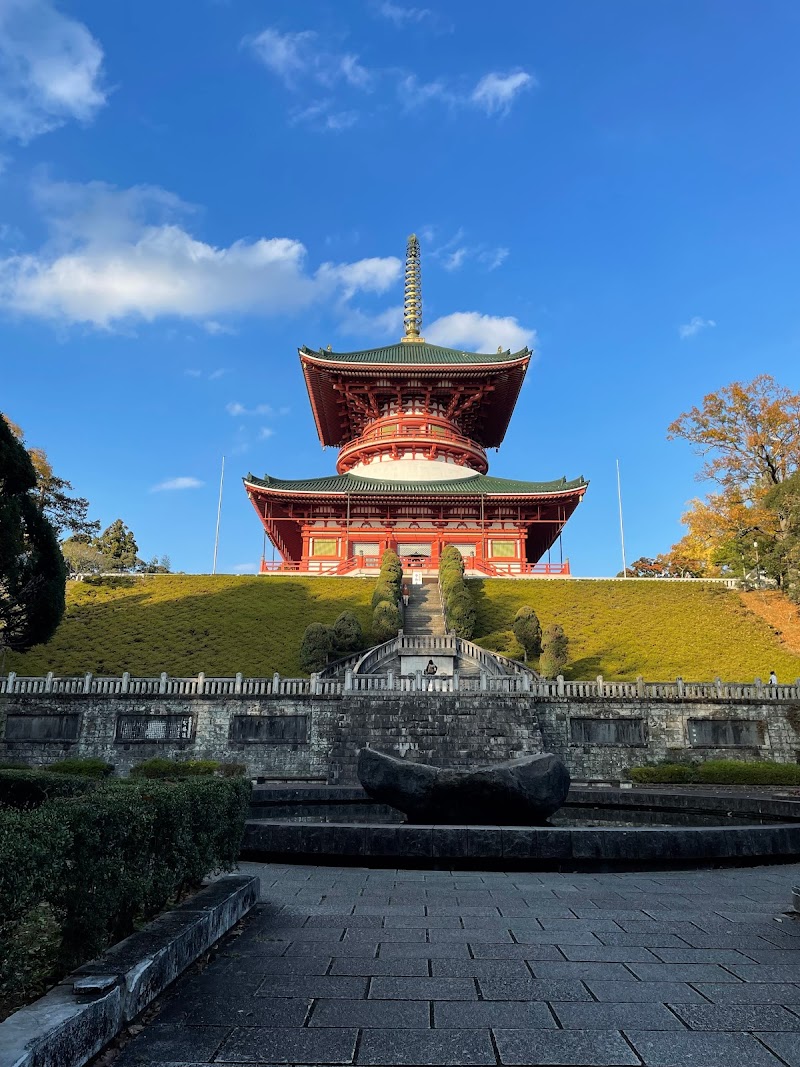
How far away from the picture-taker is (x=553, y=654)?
95.8 feet

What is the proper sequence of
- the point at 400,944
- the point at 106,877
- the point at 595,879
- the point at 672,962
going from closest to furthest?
1. the point at 106,877
2. the point at 672,962
3. the point at 400,944
4. the point at 595,879

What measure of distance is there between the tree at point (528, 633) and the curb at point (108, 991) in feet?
91.6

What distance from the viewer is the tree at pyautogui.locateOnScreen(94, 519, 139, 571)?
56750 mm

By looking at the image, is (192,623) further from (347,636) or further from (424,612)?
(424,612)

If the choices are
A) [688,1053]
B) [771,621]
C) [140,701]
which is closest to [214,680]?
[140,701]

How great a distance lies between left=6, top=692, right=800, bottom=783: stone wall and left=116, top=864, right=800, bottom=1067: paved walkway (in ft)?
56.2

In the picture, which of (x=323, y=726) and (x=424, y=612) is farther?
(x=424, y=612)

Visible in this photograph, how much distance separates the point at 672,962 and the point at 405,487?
4388cm

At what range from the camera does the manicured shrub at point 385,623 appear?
3288 cm

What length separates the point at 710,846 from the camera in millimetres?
9250

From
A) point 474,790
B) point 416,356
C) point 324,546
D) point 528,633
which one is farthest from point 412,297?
point 474,790

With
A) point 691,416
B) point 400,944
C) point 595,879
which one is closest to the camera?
point 400,944

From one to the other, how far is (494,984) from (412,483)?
45.9m

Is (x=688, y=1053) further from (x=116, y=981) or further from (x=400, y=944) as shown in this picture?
(x=116, y=981)
